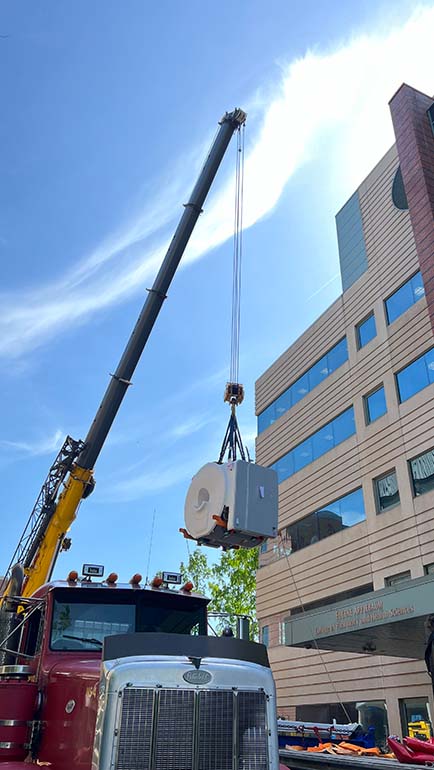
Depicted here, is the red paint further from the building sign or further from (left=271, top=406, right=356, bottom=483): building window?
(left=271, top=406, right=356, bottom=483): building window

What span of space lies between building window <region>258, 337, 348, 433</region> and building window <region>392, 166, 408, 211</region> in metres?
6.14

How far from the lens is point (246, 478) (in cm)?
858

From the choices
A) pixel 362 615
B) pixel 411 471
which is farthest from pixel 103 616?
pixel 411 471

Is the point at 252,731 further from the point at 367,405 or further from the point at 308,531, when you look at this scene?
the point at 308,531

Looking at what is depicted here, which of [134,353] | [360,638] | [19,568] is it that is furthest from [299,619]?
[19,568]

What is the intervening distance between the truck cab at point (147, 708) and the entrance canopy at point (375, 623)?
33.4ft

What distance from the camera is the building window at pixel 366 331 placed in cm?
2469

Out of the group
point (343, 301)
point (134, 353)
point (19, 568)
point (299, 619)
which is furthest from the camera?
point (343, 301)

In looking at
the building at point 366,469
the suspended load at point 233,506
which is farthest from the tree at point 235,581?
the suspended load at point 233,506

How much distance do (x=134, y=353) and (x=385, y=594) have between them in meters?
8.68

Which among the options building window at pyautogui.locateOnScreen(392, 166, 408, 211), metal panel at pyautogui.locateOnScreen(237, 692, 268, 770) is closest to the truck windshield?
metal panel at pyautogui.locateOnScreen(237, 692, 268, 770)

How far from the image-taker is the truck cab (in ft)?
13.3

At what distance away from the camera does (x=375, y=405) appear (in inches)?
923

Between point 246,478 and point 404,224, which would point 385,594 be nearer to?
point 246,478
